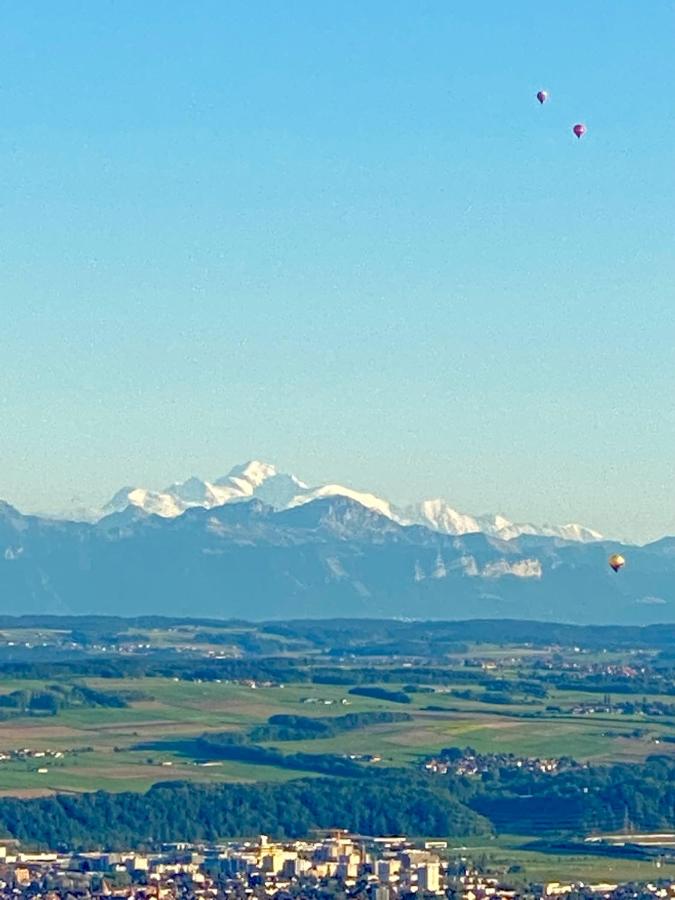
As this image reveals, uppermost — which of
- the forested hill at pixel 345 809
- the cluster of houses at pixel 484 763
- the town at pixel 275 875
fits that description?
the cluster of houses at pixel 484 763

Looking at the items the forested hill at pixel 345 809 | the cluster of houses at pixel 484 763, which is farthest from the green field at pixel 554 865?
the cluster of houses at pixel 484 763

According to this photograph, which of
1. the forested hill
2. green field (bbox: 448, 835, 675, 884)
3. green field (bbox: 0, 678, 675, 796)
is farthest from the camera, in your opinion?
green field (bbox: 0, 678, 675, 796)

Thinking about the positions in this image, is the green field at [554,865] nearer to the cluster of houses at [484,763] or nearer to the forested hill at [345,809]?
the forested hill at [345,809]

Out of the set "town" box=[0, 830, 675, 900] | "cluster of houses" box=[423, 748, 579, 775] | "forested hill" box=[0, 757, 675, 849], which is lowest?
"town" box=[0, 830, 675, 900]

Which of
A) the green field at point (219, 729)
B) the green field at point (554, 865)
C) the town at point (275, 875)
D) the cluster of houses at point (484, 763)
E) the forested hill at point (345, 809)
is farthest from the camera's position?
the cluster of houses at point (484, 763)

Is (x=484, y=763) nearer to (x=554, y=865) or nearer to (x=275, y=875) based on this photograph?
(x=554, y=865)

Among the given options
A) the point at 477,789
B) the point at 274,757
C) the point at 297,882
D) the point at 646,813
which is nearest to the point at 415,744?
the point at 274,757

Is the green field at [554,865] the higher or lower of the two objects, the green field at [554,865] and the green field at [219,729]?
the lower

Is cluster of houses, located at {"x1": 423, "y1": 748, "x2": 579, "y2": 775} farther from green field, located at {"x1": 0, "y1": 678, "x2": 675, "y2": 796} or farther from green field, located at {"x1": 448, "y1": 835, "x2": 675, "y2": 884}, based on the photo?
green field, located at {"x1": 448, "y1": 835, "x2": 675, "y2": 884}

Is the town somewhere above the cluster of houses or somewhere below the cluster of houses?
below

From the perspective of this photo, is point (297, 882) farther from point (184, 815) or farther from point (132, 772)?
point (132, 772)

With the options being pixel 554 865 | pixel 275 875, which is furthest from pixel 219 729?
pixel 275 875

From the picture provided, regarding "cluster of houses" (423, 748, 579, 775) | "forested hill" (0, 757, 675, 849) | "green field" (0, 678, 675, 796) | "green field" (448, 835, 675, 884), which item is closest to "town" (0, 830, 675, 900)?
"green field" (448, 835, 675, 884)
